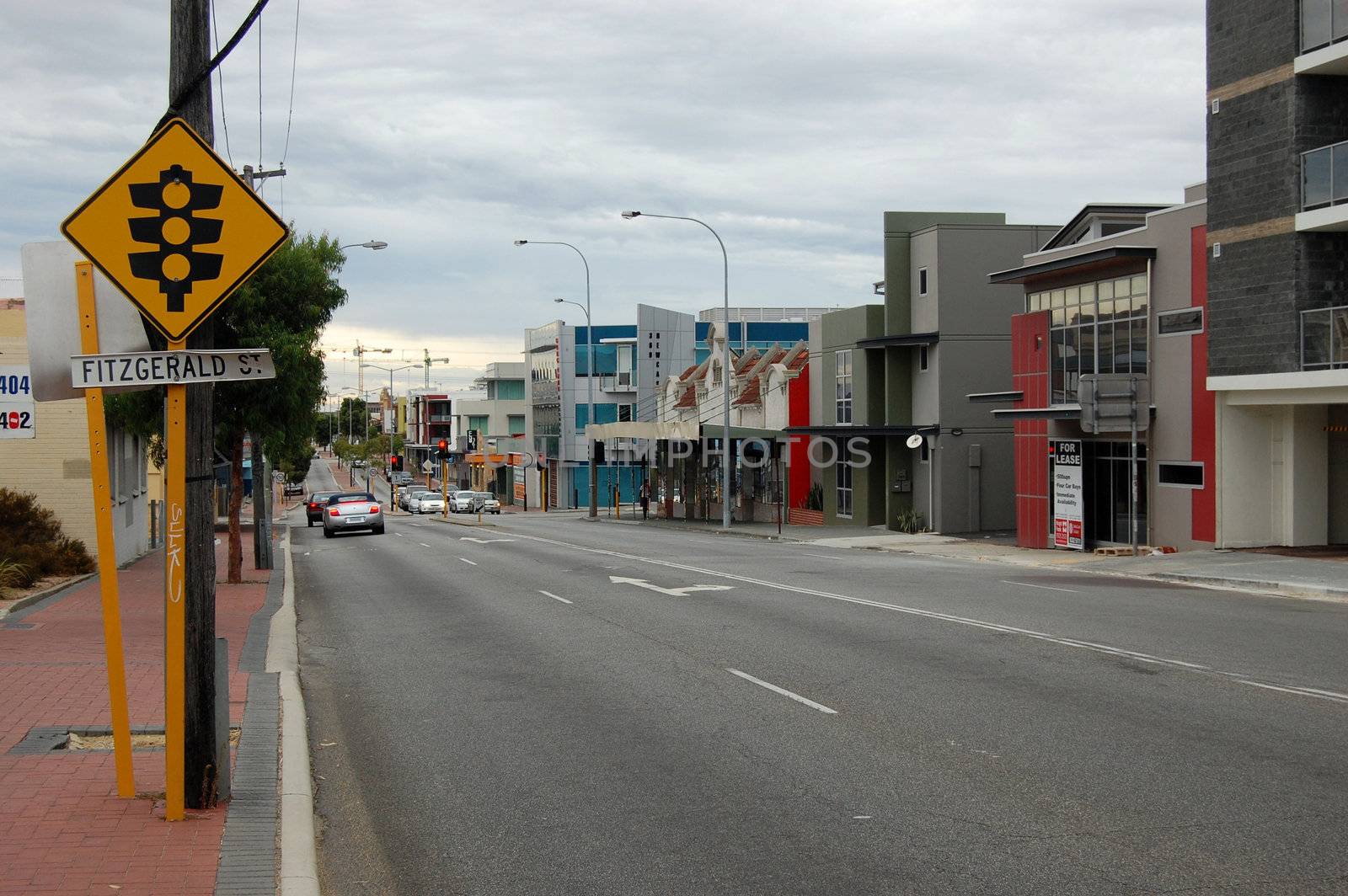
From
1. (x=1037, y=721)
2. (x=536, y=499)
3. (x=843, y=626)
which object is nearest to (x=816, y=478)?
(x=843, y=626)

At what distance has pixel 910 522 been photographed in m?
37.7

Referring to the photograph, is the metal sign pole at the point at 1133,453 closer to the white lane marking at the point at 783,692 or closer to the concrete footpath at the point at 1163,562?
the concrete footpath at the point at 1163,562

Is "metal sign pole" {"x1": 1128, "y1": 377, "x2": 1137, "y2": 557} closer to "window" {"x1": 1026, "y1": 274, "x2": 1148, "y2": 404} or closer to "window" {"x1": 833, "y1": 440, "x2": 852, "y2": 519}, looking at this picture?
"window" {"x1": 1026, "y1": 274, "x2": 1148, "y2": 404}

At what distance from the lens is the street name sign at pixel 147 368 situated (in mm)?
6484

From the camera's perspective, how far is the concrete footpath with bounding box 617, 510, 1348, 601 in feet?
64.1

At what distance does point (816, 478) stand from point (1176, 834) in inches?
1531

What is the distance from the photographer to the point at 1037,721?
30.3 ft

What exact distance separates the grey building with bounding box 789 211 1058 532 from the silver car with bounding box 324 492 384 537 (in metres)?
15.1

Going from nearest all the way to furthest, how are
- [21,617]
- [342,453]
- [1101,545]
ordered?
[21,617] < [1101,545] < [342,453]

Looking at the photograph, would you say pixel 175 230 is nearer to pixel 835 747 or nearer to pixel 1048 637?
pixel 835 747

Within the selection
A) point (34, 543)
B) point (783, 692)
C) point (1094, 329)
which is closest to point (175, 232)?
point (783, 692)

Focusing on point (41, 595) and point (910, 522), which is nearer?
point (41, 595)

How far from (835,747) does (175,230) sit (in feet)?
17.6

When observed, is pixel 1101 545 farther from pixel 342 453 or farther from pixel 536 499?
pixel 342 453
